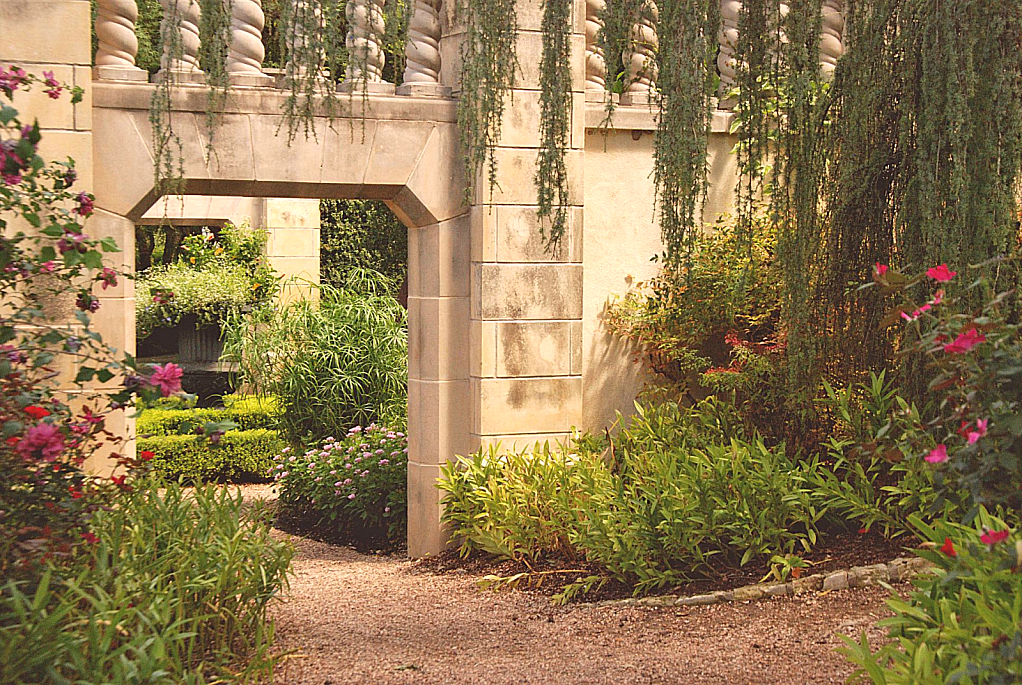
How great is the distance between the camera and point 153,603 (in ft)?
12.2

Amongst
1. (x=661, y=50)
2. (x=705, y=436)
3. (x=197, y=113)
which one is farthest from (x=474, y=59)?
(x=705, y=436)

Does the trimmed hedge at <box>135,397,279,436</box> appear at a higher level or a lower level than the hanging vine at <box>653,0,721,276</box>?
lower

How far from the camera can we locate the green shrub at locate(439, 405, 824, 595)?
5113 mm

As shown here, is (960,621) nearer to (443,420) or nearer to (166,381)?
(166,381)

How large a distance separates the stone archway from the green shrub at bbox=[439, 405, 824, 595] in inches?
12.4

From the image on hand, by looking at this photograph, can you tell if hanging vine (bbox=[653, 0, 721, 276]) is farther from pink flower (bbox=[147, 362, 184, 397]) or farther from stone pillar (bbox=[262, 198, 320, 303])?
stone pillar (bbox=[262, 198, 320, 303])

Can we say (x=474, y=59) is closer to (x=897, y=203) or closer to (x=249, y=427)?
(x=897, y=203)

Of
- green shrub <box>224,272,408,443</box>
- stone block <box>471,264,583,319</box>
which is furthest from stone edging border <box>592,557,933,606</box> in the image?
green shrub <box>224,272,408,443</box>

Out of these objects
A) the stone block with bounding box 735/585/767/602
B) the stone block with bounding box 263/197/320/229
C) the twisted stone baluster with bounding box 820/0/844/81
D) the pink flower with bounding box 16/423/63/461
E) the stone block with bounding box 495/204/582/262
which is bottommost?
the stone block with bounding box 735/585/767/602

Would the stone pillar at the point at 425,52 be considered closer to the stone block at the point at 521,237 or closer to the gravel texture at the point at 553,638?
the stone block at the point at 521,237

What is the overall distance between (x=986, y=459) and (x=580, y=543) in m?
2.92

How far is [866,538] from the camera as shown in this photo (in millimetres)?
5328

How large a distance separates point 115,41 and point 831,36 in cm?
408

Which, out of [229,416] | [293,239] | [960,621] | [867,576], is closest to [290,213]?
[293,239]
